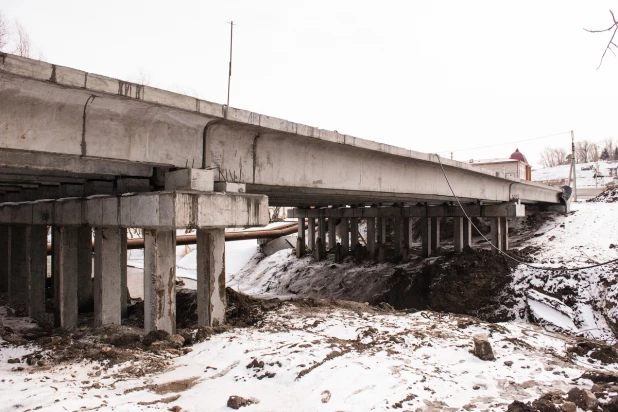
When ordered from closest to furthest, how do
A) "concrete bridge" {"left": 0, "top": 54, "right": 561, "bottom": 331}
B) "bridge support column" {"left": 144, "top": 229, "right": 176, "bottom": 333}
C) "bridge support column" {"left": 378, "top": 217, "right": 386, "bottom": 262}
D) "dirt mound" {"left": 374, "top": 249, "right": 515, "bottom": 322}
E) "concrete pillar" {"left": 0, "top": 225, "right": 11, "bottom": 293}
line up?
1. "concrete bridge" {"left": 0, "top": 54, "right": 561, "bottom": 331}
2. "bridge support column" {"left": 144, "top": 229, "right": 176, "bottom": 333}
3. "dirt mound" {"left": 374, "top": 249, "right": 515, "bottom": 322}
4. "concrete pillar" {"left": 0, "top": 225, "right": 11, "bottom": 293}
5. "bridge support column" {"left": 378, "top": 217, "right": 386, "bottom": 262}

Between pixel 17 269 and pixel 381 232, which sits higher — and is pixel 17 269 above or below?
→ below

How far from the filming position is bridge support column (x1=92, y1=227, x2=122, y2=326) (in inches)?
296

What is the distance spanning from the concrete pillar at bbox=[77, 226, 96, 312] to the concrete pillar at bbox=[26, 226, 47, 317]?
758 mm

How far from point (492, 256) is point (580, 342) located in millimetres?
9275

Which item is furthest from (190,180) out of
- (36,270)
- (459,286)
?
(459,286)

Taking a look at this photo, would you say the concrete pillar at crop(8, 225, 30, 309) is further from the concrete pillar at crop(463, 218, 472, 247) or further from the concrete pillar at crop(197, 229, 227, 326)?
the concrete pillar at crop(463, 218, 472, 247)

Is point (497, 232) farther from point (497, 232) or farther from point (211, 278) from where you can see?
point (211, 278)

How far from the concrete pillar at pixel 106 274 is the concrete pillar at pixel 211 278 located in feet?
5.54

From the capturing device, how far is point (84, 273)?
34.7ft

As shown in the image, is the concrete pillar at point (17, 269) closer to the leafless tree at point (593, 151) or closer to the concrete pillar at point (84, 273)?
the concrete pillar at point (84, 273)

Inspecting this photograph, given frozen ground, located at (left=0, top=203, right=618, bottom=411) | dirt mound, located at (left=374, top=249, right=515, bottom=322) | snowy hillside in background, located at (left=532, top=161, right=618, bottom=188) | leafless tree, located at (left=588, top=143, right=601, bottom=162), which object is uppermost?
leafless tree, located at (left=588, top=143, right=601, bottom=162)

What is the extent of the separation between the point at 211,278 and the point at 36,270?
566cm

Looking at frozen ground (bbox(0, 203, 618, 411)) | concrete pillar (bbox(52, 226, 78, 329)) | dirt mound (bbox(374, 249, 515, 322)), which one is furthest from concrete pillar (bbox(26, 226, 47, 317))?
dirt mound (bbox(374, 249, 515, 322))

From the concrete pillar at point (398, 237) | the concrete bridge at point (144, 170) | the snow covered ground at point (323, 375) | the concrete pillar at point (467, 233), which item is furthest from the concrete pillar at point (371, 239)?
the snow covered ground at point (323, 375)
